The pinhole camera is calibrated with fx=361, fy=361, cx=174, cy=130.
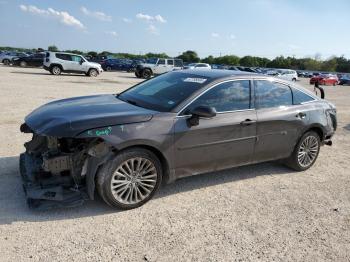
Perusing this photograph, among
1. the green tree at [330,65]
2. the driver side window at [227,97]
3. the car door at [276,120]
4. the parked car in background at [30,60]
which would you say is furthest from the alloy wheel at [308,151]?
the green tree at [330,65]

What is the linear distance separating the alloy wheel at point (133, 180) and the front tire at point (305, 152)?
8.87ft

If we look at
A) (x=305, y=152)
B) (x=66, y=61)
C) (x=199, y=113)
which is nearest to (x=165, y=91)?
(x=199, y=113)

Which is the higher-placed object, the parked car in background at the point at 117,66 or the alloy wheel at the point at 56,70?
the parked car in background at the point at 117,66

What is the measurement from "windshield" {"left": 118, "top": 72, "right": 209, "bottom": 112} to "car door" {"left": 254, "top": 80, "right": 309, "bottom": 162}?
1.01 meters

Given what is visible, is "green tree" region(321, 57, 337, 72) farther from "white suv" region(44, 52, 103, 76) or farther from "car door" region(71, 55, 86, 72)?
"car door" region(71, 55, 86, 72)

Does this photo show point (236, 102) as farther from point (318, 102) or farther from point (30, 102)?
point (30, 102)

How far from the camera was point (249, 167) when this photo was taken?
6148mm

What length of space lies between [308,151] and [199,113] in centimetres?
266

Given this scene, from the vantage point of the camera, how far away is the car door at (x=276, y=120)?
534 centimetres

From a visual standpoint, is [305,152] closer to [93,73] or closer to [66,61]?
[66,61]

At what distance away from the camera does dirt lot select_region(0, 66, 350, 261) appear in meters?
3.49

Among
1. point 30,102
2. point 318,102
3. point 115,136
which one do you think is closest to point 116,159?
point 115,136

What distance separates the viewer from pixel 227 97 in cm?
503

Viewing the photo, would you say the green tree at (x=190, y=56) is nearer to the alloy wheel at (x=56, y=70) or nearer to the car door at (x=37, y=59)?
the car door at (x=37, y=59)
